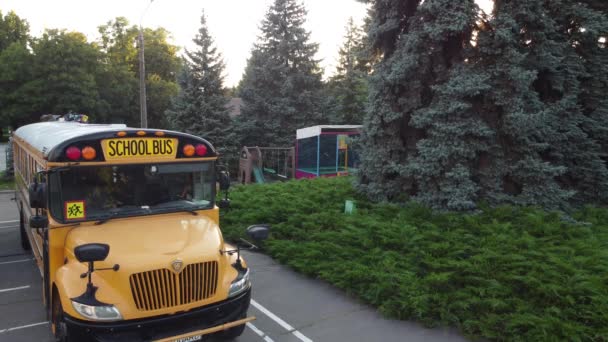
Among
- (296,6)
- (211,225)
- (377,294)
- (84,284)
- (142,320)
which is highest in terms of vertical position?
(296,6)

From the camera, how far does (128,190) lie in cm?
487

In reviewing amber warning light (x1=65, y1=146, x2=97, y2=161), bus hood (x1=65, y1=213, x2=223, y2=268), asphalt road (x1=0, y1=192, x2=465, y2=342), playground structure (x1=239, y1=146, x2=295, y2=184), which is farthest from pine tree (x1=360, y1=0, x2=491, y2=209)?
playground structure (x1=239, y1=146, x2=295, y2=184)

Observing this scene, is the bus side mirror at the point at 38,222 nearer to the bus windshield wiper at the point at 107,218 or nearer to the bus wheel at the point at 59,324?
the bus windshield wiper at the point at 107,218

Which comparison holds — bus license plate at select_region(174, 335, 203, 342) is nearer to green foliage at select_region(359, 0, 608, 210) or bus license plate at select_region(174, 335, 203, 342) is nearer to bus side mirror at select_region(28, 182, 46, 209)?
bus side mirror at select_region(28, 182, 46, 209)

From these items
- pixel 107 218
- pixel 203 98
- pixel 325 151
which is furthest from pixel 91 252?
pixel 203 98

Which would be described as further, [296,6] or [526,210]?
[296,6]

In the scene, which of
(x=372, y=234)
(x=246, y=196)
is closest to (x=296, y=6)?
(x=246, y=196)

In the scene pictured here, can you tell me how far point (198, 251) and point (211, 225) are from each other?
68cm

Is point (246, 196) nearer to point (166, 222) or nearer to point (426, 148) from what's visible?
point (426, 148)

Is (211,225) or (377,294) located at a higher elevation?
(211,225)

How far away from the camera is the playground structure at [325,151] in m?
18.6

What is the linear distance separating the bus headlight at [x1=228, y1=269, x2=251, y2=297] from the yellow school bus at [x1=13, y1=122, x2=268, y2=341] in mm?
10

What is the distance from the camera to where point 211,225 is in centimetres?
505

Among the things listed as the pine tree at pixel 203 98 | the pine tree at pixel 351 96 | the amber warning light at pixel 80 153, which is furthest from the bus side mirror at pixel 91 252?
the pine tree at pixel 351 96
